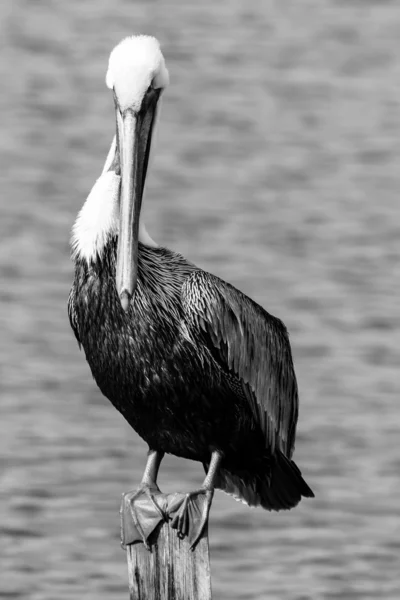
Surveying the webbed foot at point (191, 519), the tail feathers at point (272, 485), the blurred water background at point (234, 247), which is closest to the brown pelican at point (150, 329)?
the webbed foot at point (191, 519)

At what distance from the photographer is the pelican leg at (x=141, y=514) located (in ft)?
19.8

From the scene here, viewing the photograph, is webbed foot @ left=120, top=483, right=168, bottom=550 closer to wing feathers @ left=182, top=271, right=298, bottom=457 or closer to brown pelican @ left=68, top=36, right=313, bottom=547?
brown pelican @ left=68, top=36, right=313, bottom=547

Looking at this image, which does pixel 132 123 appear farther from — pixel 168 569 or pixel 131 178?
pixel 168 569

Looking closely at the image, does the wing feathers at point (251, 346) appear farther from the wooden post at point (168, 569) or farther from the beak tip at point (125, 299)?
the wooden post at point (168, 569)

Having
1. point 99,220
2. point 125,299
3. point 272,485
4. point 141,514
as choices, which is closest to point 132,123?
point 99,220

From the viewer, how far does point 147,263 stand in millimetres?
6234

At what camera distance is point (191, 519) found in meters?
6.02

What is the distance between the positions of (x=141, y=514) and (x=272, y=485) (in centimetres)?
83

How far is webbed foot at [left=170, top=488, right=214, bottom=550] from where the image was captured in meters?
6.00

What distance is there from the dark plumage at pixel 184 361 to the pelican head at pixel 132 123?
0.14 meters

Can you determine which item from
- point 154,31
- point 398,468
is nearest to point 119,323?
point 398,468

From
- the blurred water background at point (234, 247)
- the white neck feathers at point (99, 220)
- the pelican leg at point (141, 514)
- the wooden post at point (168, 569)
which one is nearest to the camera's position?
the wooden post at point (168, 569)

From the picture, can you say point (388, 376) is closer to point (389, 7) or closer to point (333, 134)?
point (333, 134)

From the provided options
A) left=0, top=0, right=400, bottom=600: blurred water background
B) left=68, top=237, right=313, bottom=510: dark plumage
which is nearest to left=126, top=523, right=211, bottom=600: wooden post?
left=68, top=237, right=313, bottom=510: dark plumage
